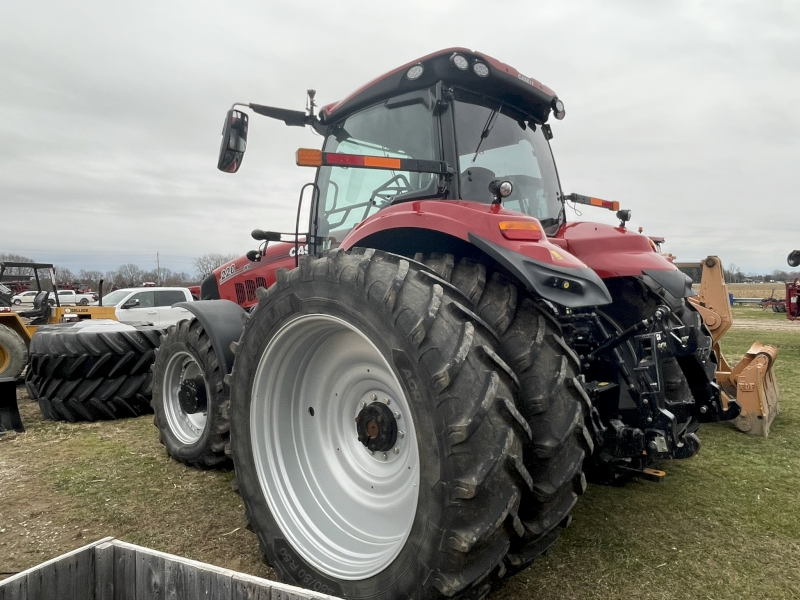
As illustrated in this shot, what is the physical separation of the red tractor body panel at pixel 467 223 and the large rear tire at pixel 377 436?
0.31 m

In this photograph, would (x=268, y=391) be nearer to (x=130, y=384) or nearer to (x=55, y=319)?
(x=130, y=384)

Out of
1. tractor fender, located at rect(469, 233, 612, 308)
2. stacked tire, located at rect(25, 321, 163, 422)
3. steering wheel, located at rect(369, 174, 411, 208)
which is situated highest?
steering wheel, located at rect(369, 174, 411, 208)

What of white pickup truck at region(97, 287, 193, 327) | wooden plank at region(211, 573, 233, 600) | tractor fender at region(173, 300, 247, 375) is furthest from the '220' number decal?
white pickup truck at region(97, 287, 193, 327)

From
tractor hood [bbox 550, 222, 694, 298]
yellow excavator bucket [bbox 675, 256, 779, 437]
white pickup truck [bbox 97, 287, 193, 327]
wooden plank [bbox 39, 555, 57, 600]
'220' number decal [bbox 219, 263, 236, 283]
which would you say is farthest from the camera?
white pickup truck [bbox 97, 287, 193, 327]

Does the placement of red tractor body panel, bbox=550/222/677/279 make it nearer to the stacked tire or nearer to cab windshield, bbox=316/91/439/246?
cab windshield, bbox=316/91/439/246

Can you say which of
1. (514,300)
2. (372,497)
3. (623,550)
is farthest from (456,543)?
(623,550)

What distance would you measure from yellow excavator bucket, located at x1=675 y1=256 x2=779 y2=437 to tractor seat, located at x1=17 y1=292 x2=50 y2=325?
402 inches

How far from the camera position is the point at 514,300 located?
87.7 inches

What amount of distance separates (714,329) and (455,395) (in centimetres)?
468

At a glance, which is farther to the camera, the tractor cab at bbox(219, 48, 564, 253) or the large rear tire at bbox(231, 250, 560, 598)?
the tractor cab at bbox(219, 48, 564, 253)

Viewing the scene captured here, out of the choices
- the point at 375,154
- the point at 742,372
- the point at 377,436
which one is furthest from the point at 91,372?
the point at 742,372

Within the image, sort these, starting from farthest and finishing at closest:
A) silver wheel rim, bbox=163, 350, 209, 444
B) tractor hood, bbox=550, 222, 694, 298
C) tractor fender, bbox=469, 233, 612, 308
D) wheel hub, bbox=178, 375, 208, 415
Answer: silver wheel rim, bbox=163, 350, 209, 444, wheel hub, bbox=178, 375, 208, 415, tractor hood, bbox=550, 222, 694, 298, tractor fender, bbox=469, 233, 612, 308

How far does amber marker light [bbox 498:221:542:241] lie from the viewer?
A: 7.36 feet

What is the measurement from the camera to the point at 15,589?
1694 mm
